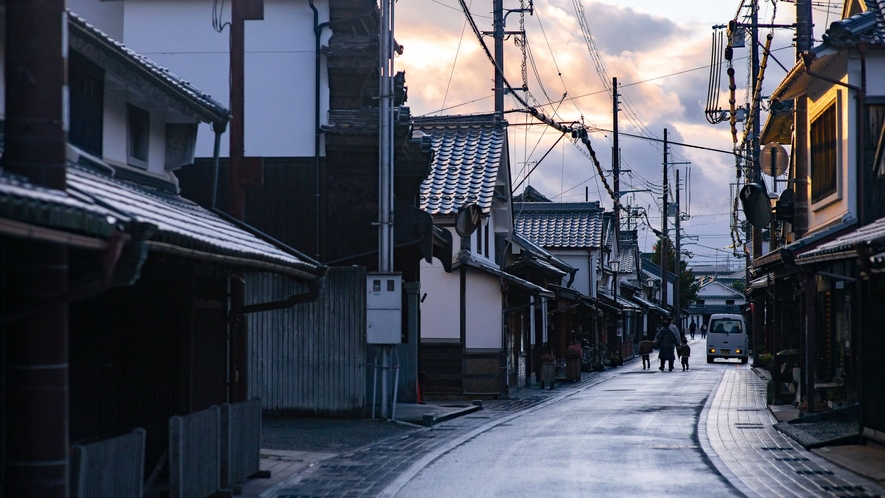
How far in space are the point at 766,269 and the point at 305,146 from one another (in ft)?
38.2

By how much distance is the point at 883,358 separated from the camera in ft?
46.1

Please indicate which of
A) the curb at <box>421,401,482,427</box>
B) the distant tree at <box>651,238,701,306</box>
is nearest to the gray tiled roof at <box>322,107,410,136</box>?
the curb at <box>421,401,482,427</box>

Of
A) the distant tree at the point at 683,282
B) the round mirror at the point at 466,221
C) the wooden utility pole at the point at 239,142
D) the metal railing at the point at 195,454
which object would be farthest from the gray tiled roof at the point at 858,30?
the distant tree at the point at 683,282

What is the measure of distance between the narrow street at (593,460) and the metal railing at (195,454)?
3.75 ft

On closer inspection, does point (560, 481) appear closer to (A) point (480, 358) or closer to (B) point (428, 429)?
(B) point (428, 429)

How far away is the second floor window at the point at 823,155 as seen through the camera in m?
20.2

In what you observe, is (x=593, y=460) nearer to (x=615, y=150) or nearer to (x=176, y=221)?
(x=176, y=221)

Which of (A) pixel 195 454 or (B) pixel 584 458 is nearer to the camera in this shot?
(A) pixel 195 454

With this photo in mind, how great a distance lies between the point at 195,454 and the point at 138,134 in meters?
4.77

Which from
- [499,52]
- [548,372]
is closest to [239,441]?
[499,52]

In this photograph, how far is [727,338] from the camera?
2111 inches

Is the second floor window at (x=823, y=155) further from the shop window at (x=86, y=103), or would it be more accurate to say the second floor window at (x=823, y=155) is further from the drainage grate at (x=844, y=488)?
the shop window at (x=86, y=103)

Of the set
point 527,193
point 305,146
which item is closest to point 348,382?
point 305,146

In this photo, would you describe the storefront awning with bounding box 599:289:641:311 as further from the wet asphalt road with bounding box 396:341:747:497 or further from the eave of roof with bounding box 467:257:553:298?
the wet asphalt road with bounding box 396:341:747:497
